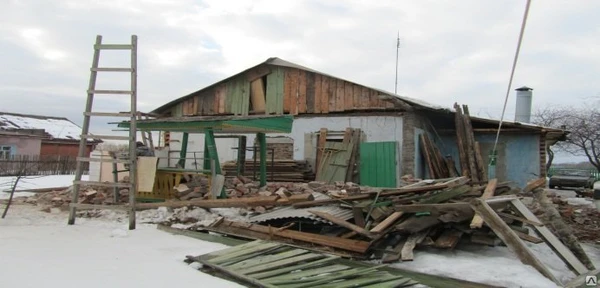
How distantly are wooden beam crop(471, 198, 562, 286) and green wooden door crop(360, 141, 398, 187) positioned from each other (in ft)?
28.0

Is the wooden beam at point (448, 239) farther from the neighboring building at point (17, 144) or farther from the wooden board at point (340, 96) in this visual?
the neighboring building at point (17, 144)

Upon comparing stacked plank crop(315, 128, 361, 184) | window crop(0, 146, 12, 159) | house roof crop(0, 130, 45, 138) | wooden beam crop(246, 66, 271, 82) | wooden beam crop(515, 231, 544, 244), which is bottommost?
wooden beam crop(515, 231, 544, 244)

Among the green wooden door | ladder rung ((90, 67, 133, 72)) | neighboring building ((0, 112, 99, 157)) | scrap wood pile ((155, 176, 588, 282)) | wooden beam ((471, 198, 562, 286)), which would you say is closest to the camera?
wooden beam ((471, 198, 562, 286))

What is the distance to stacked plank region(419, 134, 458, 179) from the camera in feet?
49.3

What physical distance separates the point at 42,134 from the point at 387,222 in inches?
1416

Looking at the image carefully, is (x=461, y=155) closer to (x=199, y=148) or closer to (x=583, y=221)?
(x=583, y=221)

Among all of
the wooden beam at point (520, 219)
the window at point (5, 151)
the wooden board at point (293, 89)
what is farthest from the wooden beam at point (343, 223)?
the window at point (5, 151)

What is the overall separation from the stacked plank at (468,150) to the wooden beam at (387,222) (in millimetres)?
7854

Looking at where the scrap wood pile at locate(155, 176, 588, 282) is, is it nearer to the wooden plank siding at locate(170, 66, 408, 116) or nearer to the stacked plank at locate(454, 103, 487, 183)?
the stacked plank at locate(454, 103, 487, 183)

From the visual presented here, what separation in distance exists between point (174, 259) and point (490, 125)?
42.9 ft

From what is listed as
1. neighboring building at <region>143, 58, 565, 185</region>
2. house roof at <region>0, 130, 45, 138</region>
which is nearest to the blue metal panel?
neighboring building at <region>143, 58, 565, 185</region>

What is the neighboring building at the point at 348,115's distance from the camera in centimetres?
1458

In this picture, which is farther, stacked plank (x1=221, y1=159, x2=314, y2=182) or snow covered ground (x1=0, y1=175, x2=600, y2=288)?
stacked plank (x1=221, y1=159, x2=314, y2=182)

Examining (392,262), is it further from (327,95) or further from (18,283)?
Answer: (327,95)
